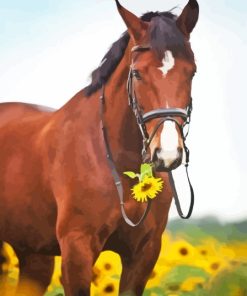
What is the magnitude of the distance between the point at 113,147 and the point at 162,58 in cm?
38

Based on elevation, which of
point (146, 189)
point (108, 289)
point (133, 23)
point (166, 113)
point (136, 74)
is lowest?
point (108, 289)

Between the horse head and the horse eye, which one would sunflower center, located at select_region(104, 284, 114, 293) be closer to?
the horse head

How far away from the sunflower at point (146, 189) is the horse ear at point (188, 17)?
484 mm

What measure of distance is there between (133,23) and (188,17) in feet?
0.63

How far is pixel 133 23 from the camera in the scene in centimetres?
193

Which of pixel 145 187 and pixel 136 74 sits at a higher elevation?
pixel 136 74

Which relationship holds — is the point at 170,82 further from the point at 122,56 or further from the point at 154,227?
the point at 154,227

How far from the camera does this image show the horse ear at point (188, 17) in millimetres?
1972

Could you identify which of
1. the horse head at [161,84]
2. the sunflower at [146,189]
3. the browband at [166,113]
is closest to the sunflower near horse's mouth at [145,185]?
the sunflower at [146,189]

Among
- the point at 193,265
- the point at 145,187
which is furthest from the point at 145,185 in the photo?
the point at 193,265

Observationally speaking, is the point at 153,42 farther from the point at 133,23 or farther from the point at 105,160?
the point at 105,160

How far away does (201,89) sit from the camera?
2.55 meters

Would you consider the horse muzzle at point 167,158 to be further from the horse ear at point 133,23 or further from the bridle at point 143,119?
the horse ear at point 133,23

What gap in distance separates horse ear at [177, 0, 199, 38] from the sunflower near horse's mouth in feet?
1.49
